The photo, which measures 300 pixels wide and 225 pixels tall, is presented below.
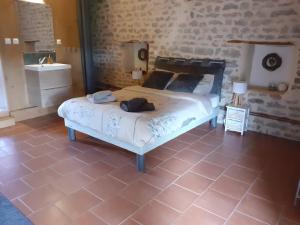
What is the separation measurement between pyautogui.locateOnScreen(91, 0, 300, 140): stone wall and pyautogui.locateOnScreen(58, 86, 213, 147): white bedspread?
974 mm

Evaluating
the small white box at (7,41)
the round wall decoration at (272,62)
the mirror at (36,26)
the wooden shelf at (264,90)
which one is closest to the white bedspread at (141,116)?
the wooden shelf at (264,90)

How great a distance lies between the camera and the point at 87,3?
5.65 metres

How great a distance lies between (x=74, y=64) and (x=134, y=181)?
3924mm

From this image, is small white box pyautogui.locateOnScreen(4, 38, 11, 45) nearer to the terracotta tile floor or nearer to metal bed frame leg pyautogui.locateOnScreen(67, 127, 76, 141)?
the terracotta tile floor

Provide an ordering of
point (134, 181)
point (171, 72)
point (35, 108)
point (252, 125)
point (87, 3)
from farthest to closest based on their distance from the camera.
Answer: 1. point (87, 3)
2. point (35, 108)
3. point (171, 72)
4. point (252, 125)
5. point (134, 181)

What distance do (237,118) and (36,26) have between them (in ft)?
13.7

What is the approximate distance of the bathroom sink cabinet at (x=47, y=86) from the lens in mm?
4812

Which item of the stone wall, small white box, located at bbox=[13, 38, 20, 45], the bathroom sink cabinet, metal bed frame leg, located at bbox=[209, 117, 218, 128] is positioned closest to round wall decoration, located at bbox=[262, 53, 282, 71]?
the stone wall

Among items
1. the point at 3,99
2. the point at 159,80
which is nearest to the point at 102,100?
the point at 159,80

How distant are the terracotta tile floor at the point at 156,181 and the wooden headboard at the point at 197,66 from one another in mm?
983

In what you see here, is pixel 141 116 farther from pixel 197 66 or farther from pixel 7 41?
pixel 7 41

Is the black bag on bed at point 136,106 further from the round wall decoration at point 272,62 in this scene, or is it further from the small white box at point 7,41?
the small white box at point 7,41

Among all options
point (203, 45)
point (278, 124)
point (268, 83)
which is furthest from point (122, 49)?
point (278, 124)

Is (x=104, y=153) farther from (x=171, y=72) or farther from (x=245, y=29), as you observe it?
(x=245, y=29)
